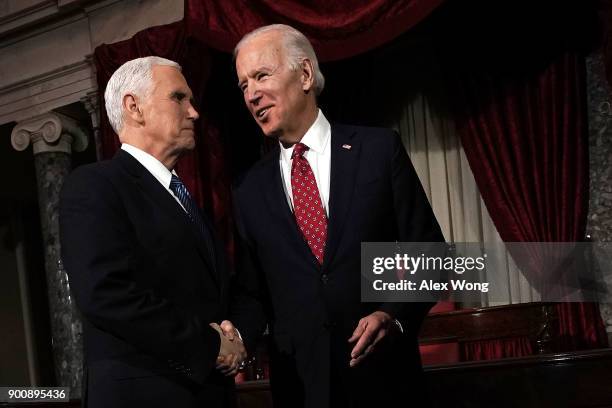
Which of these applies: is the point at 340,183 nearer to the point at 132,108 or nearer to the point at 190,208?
the point at 190,208

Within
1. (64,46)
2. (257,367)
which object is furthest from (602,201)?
(64,46)

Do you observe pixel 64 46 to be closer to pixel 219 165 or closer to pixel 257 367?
pixel 219 165

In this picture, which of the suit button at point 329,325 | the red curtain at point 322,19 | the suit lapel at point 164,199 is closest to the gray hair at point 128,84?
the suit lapel at point 164,199

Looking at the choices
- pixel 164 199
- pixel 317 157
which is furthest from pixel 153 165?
pixel 317 157

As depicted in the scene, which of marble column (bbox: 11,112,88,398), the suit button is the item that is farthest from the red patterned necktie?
marble column (bbox: 11,112,88,398)

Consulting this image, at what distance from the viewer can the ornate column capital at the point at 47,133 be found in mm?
6715

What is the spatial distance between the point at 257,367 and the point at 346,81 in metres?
2.04

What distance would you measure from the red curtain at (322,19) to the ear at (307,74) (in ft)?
7.34

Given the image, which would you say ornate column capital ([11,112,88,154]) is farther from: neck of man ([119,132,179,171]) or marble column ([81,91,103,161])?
neck of man ([119,132,179,171])

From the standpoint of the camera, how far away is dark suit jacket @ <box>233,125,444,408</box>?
2.18 metres

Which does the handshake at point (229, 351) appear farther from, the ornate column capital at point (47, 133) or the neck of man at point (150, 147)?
the ornate column capital at point (47, 133)

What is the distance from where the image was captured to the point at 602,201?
491 cm

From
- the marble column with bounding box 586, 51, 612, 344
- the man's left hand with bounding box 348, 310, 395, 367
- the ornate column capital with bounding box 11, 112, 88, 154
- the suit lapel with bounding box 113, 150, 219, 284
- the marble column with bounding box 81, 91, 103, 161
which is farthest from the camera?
the ornate column capital with bounding box 11, 112, 88, 154

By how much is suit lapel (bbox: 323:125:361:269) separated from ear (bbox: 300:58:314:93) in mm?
164
